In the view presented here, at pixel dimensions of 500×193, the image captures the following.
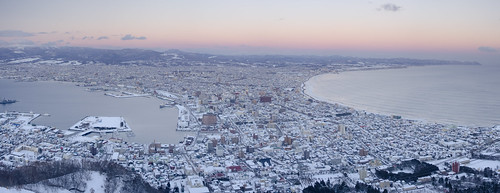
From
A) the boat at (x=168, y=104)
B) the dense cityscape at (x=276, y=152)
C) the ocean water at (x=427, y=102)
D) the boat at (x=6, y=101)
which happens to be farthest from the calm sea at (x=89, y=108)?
the ocean water at (x=427, y=102)

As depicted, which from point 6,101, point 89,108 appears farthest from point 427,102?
point 6,101

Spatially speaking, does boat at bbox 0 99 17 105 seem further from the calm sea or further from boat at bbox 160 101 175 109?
boat at bbox 160 101 175 109

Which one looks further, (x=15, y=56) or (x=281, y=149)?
(x=15, y=56)

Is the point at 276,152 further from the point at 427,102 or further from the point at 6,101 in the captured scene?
the point at 6,101

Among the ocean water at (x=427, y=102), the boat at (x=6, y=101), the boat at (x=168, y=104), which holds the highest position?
the ocean water at (x=427, y=102)

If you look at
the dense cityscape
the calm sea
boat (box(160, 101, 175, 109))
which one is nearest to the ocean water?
the dense cityscape

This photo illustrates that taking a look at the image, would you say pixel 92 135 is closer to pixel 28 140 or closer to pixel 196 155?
pixel 28 140

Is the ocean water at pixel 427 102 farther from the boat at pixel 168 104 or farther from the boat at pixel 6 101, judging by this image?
the boat at pixel 6 101

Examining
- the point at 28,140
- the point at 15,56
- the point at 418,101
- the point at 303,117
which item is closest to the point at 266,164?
the point at 303,117

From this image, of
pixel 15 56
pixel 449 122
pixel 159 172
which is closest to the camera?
pixel 159 172
